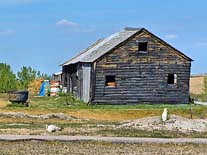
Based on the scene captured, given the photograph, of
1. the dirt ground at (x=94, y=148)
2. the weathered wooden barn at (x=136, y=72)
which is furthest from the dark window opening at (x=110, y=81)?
the dirt ground at (x=94, y=148)

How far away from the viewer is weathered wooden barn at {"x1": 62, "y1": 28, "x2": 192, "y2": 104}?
154 ft

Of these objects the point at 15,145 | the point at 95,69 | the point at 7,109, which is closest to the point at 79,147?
the point at 15,145

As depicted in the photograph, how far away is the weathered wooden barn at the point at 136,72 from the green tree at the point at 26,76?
22109mm

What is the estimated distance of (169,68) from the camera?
48.5 meters

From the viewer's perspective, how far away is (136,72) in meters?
47.8

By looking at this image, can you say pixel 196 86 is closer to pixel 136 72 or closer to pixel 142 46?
pixel 142 46

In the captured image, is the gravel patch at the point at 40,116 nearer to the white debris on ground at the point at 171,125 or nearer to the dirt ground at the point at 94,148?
the white debris on ground at the point at 171,125

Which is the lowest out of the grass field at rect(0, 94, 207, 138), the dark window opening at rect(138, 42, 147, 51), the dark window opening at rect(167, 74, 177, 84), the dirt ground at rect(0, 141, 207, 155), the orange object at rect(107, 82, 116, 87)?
the dirt ground at rect(0, 141, 207, 155)

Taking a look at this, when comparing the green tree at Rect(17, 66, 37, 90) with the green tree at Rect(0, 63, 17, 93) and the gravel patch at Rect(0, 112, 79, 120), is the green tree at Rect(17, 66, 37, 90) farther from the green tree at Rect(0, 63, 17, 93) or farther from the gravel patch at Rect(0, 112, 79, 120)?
the gravel patch at Rect(0, 112, 79, 120)

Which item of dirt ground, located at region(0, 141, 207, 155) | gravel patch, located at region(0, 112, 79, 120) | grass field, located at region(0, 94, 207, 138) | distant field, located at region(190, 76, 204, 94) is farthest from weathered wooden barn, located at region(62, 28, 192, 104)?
distant field, located at region(190, 76, 204, 94)

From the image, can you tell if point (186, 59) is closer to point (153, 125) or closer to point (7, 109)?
point (7, 109)

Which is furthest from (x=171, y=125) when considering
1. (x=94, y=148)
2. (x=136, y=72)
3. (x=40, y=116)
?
(x=136, y=72)

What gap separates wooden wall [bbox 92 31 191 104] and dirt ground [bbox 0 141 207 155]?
24.4 m

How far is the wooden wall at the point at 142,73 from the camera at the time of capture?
154 ft
